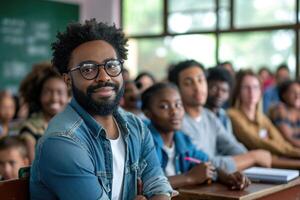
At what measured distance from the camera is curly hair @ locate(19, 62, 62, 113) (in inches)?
124

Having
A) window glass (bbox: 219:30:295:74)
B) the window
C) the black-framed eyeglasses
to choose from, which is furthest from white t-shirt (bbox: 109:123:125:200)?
window glass (bbox: 219:30:295:74)

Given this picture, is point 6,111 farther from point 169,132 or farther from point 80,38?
point 80,38

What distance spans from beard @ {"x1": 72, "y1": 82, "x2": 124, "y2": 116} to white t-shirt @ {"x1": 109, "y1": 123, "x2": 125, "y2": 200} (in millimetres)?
103

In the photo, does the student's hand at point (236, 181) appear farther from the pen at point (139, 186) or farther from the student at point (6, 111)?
the student at point (6, 111)

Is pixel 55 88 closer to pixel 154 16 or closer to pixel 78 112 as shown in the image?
pixel 78 112

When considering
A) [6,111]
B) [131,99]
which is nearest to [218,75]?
[131,99]

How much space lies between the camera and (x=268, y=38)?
7.31 meters

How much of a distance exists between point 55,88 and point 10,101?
1.49 m

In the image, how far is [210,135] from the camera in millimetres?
3100

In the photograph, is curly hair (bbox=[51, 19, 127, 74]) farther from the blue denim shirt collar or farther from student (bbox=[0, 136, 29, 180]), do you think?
student (bbox=[0, 136, 29, 180])

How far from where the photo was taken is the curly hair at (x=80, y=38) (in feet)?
5.89

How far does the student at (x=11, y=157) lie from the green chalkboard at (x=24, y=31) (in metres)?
4.56

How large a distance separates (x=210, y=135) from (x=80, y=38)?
4.83ft

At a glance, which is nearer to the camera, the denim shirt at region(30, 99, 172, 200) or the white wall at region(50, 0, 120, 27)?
the denim shirt at region(30, 99, 172, 200)
